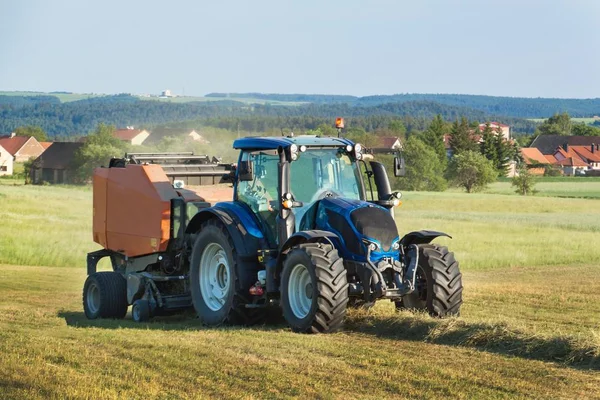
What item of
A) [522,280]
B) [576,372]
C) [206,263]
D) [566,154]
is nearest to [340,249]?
[206,263]

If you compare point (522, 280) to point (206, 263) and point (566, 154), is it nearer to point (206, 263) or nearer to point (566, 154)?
point (206, 263)

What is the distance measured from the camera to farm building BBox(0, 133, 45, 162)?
111981mm

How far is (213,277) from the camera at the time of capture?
13898mm

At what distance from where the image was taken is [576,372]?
30.0 feet

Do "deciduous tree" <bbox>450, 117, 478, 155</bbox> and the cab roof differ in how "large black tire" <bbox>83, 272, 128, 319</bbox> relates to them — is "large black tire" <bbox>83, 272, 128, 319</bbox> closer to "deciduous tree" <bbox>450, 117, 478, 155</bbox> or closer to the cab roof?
the cab roof

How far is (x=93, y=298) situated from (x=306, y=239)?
17.2ft

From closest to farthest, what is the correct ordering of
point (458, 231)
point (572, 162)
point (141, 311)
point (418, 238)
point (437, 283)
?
point (437, 283), point (418, 238), point (141, 311), point (458, 231), point (572, 162)

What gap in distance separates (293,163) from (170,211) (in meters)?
3.35

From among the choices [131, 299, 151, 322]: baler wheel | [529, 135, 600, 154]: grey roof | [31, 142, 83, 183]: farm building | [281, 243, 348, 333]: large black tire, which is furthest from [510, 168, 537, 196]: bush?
[529, 135, 600, 154]: grey roof

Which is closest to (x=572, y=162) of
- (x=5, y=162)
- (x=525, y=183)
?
(x=525, y=183)

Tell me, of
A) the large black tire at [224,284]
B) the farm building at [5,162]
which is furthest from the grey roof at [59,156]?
the large black tire at [224,284]

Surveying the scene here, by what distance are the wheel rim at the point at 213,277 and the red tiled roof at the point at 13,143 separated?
349 feet

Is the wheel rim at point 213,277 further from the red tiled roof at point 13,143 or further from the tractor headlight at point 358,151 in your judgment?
the red tiled roof at point 13,143

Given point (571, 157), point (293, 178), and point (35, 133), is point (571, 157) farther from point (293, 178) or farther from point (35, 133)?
point (293, 178)
